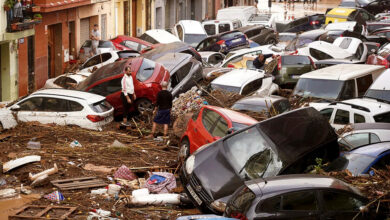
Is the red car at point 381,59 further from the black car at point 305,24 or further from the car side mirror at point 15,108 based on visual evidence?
the black car at point 305,24

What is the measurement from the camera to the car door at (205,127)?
14828 mm

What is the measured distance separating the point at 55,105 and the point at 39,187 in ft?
17.5

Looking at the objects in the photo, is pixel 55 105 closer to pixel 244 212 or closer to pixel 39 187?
pixel 39 187

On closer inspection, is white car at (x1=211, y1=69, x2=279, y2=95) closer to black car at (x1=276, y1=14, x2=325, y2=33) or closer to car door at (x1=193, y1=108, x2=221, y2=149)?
car door at (x1=193, y1=108, x2=221, y2=149)

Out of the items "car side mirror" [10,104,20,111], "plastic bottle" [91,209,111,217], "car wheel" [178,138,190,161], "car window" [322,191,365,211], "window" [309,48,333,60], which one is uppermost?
"window" [309,48,333,60]

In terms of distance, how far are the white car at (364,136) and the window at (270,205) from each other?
506 cm

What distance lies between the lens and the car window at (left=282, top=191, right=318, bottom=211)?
34.1ft

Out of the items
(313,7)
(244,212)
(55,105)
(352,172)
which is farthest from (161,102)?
(313,7)

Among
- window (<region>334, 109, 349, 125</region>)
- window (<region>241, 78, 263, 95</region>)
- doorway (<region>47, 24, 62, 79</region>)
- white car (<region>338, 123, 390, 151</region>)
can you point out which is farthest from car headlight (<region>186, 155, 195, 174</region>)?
doorway (<region>47, 24, 62, 79</region>)

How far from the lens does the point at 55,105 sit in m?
18.4

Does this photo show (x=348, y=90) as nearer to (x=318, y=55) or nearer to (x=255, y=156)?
(x=318, y=55)

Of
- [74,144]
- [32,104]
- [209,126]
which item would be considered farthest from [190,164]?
[32,104]

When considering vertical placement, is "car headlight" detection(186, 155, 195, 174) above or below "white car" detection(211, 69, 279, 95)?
below

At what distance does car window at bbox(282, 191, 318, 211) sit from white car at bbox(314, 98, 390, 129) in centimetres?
757
